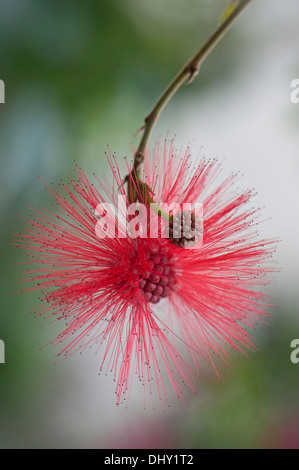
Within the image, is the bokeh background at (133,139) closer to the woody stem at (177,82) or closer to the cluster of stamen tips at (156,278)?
the woody stem at (177,82)

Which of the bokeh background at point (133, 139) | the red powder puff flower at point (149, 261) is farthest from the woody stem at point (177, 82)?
the bokeh background at point (133, 139)

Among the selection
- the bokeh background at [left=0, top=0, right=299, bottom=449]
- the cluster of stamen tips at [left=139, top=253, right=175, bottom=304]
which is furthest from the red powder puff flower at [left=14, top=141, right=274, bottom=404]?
the bokeh background at [left=0, top=0, right=299, bottom=449]

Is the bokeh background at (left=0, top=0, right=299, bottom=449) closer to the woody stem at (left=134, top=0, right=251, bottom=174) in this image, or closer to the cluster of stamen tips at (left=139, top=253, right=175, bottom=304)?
the woody stem at (left=134, top=0, right=251, bottom=174)

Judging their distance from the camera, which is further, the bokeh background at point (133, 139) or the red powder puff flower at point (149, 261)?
the bokeh background at point (133, 139)

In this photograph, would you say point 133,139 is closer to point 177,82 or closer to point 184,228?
point 177,82

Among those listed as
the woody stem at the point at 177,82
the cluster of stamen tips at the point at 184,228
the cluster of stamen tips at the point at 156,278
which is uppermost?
the woody stem at the point at 177,82
